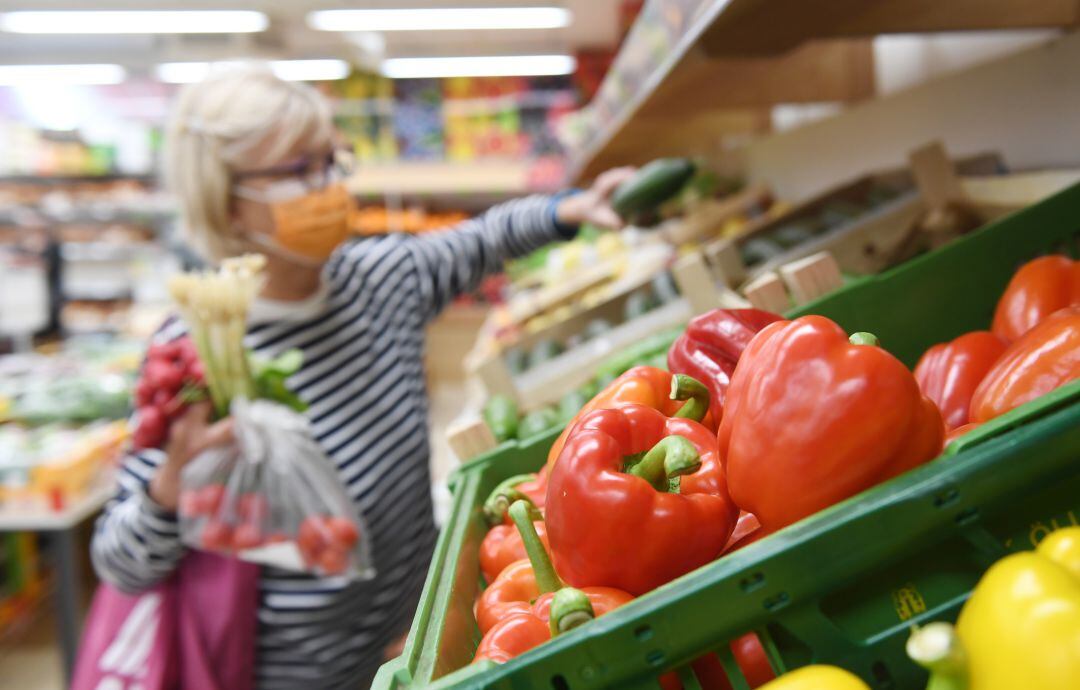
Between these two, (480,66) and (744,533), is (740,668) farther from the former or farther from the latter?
(480,66)

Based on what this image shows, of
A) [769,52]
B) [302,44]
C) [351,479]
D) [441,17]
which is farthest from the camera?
[302,44]

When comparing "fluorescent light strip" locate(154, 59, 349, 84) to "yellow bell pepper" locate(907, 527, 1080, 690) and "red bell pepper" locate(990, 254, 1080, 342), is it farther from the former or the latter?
"yellow bell pepper" locate(907, 527, 1080, 690)

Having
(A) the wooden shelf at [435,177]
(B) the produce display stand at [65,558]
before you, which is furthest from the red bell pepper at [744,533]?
(A) the wooden shelf at [435,177]

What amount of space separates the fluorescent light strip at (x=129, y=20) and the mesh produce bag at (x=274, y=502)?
510cm

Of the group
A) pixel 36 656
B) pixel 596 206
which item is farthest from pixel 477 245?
pixel 36 656

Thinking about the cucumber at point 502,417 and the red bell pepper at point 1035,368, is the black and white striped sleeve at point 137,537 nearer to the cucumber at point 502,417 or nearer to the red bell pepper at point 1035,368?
the cucumber at point 502,417

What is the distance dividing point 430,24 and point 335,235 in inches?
200

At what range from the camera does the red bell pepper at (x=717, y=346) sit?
3.06 feet

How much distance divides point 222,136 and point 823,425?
61.6 inches

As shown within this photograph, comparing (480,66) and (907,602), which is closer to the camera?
(907,602)

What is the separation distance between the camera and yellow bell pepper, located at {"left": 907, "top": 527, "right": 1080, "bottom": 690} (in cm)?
45

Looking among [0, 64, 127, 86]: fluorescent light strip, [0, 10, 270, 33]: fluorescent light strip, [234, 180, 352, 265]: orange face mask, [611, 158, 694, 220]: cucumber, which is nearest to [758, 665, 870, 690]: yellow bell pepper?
[234, 180, 352, 265]: orange face mask

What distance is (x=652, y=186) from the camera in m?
2.28

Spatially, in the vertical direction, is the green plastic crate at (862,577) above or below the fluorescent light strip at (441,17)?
below
